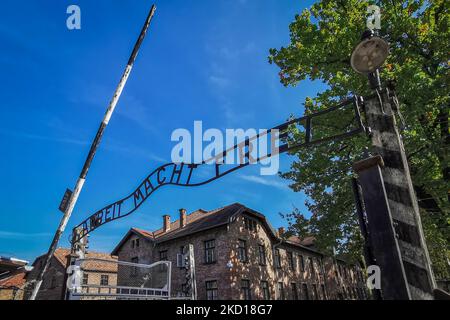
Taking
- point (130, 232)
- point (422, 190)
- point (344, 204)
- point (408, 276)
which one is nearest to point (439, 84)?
point (422, 190)

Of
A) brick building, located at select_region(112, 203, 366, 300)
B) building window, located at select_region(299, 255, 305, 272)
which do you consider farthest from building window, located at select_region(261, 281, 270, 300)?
building window, located at select_region(299, 255, 305, 272)

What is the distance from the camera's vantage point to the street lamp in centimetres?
400

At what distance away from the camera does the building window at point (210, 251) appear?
22.7m

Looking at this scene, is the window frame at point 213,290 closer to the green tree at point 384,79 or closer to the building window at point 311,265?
the green tree at point 384,79

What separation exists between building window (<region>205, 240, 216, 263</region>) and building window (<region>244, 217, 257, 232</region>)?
3.24m

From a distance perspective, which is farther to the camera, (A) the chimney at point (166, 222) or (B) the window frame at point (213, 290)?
(A) the chimney at point (166, 222)

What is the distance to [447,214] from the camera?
10398 mm

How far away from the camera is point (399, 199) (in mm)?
3561

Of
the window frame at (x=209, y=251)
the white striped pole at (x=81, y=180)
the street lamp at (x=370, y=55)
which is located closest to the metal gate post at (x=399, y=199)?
the street lamp at (x=370, y=55)

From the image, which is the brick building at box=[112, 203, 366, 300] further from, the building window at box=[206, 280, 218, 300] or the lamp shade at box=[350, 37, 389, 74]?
the lamp shade at box=[350, 37, 389, 74]

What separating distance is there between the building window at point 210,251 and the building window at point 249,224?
3.24 m
